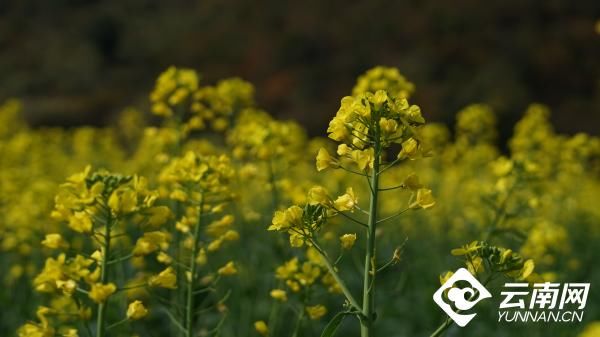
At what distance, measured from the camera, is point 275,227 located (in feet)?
7.66

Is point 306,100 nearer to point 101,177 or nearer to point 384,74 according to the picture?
point 384,74

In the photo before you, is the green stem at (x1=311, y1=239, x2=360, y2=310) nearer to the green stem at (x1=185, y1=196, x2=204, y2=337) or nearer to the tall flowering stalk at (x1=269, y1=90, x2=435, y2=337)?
the tall flowering stalk at (x1=269, y1=90, x2=435, y2=337)

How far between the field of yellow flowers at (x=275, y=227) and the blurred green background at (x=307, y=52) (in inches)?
485

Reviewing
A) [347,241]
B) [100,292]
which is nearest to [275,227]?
[347,241]

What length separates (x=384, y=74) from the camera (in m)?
4.20

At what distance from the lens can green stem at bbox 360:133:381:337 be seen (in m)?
2.16

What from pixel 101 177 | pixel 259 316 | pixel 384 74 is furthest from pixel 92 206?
pixel 259 316

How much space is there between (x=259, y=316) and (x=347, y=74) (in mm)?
18311

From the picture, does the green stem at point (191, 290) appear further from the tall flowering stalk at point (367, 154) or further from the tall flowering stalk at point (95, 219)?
the tall flowering stalk at point (367, 154)

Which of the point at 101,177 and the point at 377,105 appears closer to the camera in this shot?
the point at 377,105

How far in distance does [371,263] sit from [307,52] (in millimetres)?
22794

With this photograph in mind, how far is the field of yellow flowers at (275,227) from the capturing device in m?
2.36

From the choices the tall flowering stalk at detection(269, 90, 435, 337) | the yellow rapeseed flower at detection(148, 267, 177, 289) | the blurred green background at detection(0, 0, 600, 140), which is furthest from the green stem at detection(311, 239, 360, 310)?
the blurred green background at detection(0, 0, 600, 140)

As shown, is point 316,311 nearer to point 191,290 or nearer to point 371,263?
point 191,290
